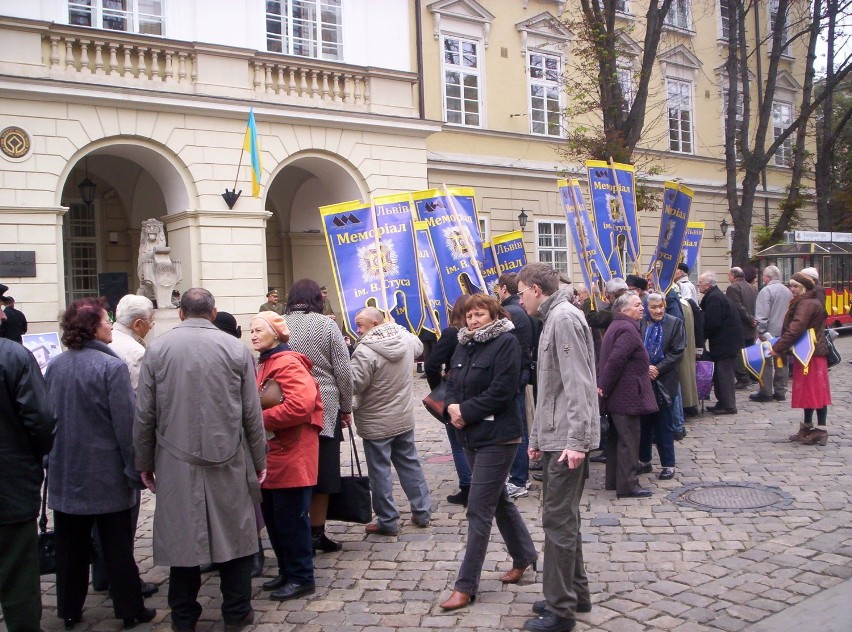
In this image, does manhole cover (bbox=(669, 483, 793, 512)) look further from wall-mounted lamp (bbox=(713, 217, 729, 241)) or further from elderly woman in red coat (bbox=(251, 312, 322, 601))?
wall-mounted lamp (bbox=(713, 217, 729, 241))

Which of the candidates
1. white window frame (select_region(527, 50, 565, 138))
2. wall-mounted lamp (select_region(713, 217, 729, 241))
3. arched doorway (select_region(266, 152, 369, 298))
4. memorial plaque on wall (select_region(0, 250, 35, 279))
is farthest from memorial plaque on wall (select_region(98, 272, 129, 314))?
wall-mounted lamp (select_region(713, 217, 729, 241))

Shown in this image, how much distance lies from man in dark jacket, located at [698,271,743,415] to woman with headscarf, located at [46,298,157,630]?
868cm

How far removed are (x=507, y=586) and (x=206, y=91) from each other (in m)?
12.9

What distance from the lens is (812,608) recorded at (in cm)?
470

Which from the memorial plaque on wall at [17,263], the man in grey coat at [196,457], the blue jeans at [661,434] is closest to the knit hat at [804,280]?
the blue jeans at [661,434]

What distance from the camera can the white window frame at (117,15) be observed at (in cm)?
1488

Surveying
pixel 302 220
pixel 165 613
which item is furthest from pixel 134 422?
pixel 302 220

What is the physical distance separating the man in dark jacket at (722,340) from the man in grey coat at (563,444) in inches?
287

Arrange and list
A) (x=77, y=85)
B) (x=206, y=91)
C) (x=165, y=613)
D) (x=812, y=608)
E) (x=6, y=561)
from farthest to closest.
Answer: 1. (x=206, y=91)
2. (x=77, y=85)
3. (x=165, y=613)
4. (x=812, y=608)
5. (x=6, y=561)

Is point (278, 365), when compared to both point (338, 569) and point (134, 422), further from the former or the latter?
point (338, 569)

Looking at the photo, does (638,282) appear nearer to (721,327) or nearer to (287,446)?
(721,327)

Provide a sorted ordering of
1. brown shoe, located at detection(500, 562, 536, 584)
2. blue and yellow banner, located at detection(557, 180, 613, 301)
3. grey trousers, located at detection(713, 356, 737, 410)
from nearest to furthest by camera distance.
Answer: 1. brown shoe, located at detection(500, 562, 536, 584)
2. blue and yellow banner, located at detection(557, 180, 613, 301)
3. grey trousers, located at detection(713, 356, 737, 410)

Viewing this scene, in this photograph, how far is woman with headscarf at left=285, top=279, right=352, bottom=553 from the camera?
579 centimetres

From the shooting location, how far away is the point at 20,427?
172 inches
